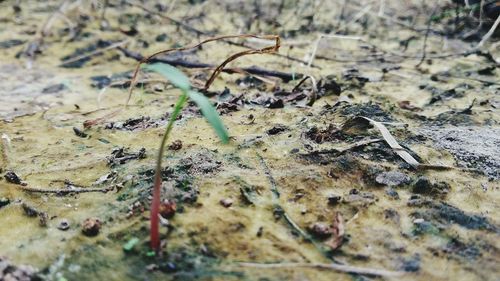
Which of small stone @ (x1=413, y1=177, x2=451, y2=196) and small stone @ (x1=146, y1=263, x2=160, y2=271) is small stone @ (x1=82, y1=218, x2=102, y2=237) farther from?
small stone @ (x1=413, y1=177, x2=451, y2=196)

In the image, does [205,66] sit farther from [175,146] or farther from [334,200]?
[334,200]

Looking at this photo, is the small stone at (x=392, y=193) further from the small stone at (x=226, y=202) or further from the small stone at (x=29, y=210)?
the small stone at (x=29, y=210)

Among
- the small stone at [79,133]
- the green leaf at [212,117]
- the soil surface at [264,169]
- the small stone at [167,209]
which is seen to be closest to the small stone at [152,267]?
the soil surface at [264,169]

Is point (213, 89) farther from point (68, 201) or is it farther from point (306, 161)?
point (68, 201)

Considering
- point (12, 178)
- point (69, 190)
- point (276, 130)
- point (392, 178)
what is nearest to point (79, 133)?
point (12, 178)

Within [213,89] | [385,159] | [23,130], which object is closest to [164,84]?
[213,89]

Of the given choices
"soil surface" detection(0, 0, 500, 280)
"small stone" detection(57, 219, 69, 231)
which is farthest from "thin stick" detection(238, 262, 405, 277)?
"small stone" detection(57, 219, 69, 231)

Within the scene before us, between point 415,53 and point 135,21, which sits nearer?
point 415,53

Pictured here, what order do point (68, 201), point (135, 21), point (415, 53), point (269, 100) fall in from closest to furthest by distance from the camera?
point (68, 201) → point (269, 100) → point (415, 53) → point (135, 21)
